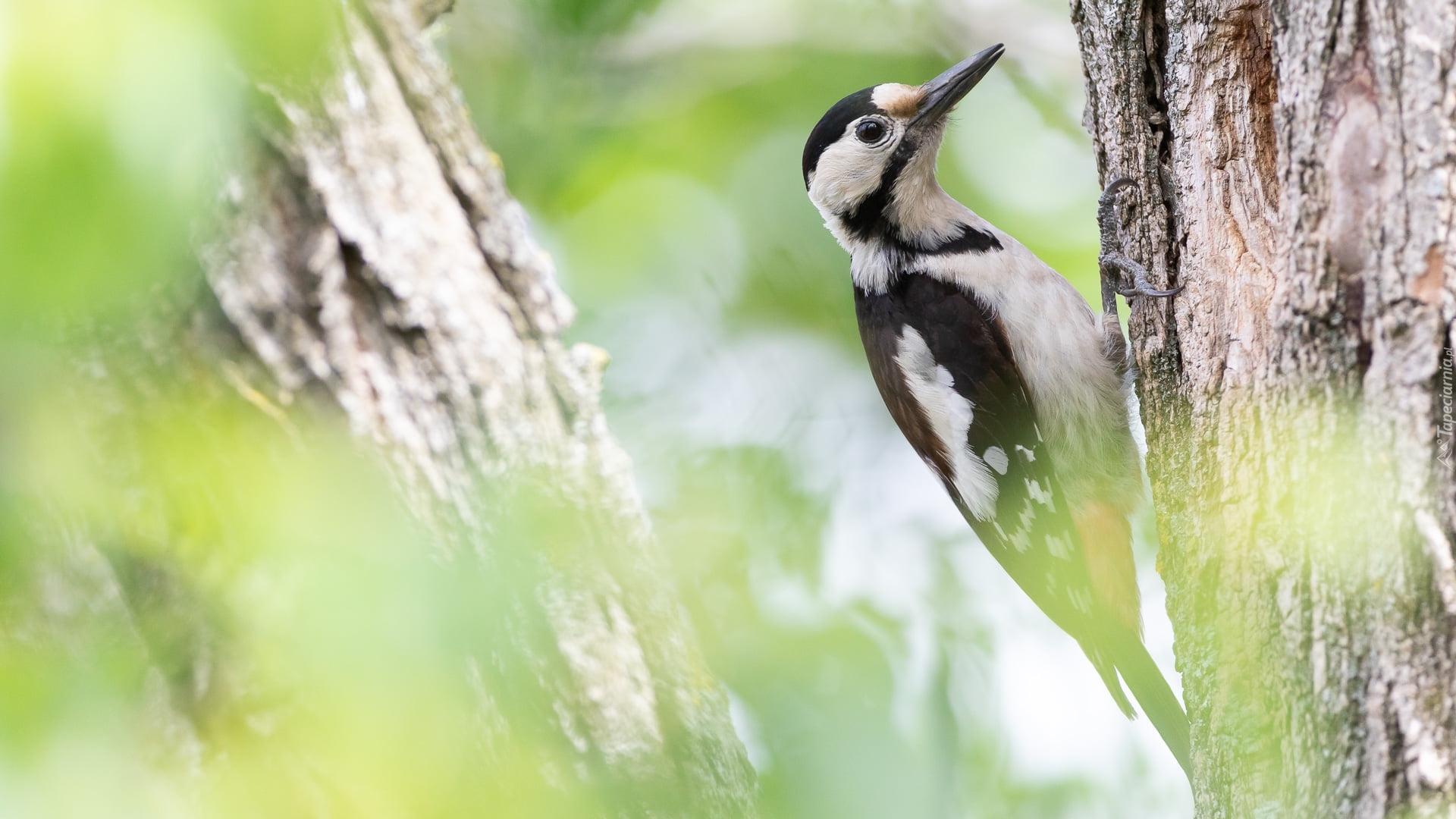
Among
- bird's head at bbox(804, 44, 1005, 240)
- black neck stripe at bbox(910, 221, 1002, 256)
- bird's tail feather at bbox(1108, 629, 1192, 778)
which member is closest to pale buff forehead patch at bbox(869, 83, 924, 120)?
bird's head at bbox(804, 44, 1005, 240)

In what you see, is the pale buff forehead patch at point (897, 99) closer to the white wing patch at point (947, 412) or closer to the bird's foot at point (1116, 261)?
the white wing patch at point (947, 412)

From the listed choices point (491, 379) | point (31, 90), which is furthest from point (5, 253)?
point (491, 379)

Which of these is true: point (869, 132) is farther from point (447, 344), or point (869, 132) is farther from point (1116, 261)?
point (447, 344)

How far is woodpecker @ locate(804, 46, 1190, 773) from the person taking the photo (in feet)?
8.02

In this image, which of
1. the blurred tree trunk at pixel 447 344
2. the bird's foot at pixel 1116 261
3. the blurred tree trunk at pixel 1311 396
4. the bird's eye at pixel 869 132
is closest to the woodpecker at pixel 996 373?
the bird's eye at pixel 869 132

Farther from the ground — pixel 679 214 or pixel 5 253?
pixel 5 253

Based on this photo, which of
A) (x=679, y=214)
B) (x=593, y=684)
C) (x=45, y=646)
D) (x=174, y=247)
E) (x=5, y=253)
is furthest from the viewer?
(x=679, y=214)

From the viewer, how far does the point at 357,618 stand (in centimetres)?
118

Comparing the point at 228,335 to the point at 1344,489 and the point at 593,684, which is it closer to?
the point at 593,684

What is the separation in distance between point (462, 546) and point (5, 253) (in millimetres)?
689

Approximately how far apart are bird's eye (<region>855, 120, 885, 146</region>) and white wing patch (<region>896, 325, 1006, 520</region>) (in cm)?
56

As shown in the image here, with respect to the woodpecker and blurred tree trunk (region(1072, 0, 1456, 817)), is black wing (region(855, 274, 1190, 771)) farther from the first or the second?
blurred tree trunk (region(1072, 0, 1456, 817))

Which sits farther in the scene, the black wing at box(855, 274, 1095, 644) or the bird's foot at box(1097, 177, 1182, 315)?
the black wing at box(855, 274, 1095, 644)

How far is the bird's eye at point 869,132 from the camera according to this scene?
2.82 metres
